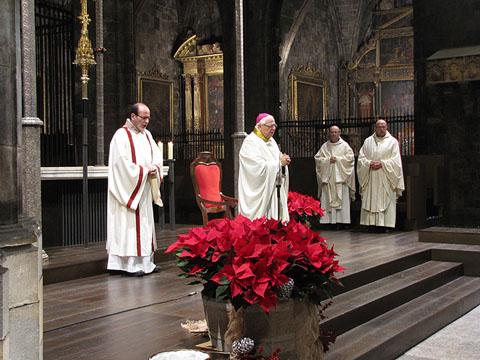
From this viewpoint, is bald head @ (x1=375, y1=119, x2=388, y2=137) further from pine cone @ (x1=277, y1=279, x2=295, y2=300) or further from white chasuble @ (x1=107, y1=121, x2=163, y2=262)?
pine cone @ (x1=277, y1=279, x2=295, y2=300)

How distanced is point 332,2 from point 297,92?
4.01 meters

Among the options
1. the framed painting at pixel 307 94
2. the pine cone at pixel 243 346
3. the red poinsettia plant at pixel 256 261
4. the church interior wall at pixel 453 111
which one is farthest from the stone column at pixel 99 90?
the framed painting at pixel 307 94

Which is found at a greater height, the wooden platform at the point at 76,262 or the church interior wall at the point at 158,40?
the church interior wall at the point at 158,40

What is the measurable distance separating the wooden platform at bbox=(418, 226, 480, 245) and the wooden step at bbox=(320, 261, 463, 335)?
66 cm

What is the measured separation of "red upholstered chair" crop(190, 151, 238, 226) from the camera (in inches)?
319

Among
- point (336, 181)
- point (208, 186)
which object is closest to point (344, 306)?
point (208, 186)

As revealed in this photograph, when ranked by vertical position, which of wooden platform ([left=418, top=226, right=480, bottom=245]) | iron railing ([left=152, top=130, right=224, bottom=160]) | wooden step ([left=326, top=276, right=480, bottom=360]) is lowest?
wooden step ([left=326, top=276, right=480, bottom=360])

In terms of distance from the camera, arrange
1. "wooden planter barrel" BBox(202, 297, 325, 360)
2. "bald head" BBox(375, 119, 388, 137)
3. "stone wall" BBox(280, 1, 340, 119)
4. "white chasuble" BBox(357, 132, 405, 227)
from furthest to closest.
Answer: "stone wall" BBox(280, 1, 340, 119), "bald head" BBox(375, 119, 388, 137), "white chasuble" BBox(357, 132, 405, 227), "wooden planter barrel" BBox(202, 297, 325, 360)

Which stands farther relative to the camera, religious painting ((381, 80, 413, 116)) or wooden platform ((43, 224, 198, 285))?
religious painting ((381, 80, 413, 116))

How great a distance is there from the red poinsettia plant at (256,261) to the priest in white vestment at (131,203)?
2734mm

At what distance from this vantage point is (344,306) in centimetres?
498

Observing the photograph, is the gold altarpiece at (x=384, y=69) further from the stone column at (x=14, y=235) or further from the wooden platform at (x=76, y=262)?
the stone column at (x=14, y=235)

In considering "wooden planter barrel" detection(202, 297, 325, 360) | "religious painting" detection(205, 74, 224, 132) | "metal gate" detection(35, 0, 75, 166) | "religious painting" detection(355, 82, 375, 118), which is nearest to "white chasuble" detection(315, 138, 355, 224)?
"metal gate" detection(35, 0, 75, 166)

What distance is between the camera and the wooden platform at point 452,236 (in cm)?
805
